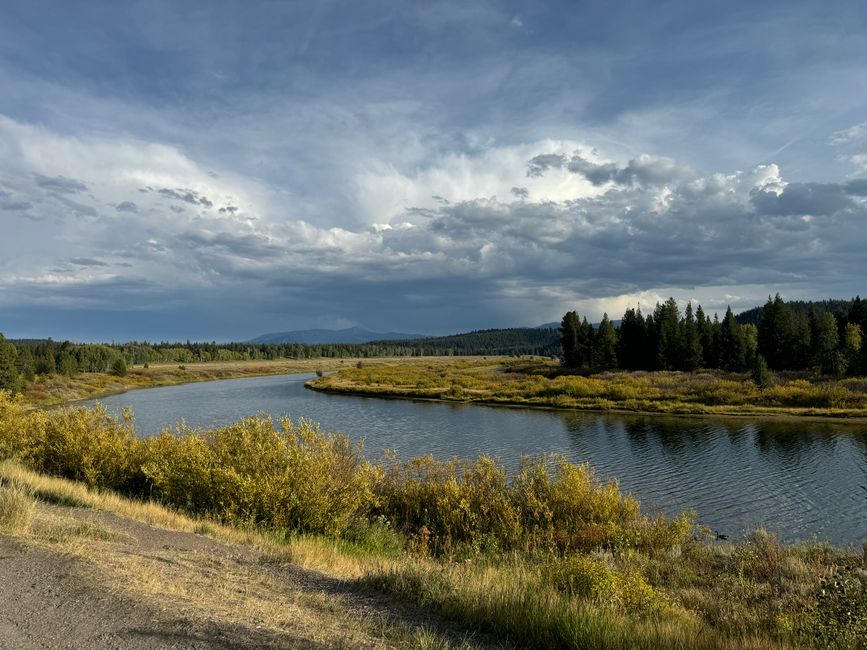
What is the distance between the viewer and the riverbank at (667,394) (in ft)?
164

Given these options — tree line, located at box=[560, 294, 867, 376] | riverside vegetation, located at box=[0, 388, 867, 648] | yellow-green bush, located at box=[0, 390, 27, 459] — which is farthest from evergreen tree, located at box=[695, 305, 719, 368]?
yellow-green bush, located at box=[0, 390, 27, 459]

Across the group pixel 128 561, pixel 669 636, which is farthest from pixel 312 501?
pixel 669 636

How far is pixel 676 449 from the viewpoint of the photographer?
115 ft

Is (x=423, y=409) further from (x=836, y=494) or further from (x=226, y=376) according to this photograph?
(x=226, y=376)

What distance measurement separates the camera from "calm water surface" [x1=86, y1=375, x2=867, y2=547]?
21844 millimetres

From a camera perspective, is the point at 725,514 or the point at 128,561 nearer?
the point at 128,561

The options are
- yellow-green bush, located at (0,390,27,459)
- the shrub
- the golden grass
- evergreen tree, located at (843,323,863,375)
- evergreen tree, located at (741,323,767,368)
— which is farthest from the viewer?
evergreen tree, located at (741,323,767,368)

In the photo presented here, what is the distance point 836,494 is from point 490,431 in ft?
74.9

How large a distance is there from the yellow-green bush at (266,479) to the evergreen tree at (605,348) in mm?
83502

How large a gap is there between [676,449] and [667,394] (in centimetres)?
2563

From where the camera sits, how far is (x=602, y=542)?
48.9ft

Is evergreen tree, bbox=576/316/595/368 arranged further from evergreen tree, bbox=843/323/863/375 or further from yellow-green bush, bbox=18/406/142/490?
yellow-green bush, bbox=18/406/142/490

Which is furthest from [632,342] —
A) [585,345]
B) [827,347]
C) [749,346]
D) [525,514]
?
[525,514]

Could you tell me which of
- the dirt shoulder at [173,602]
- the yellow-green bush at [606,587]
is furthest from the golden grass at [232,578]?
the yellow-green bush at [606,587]
